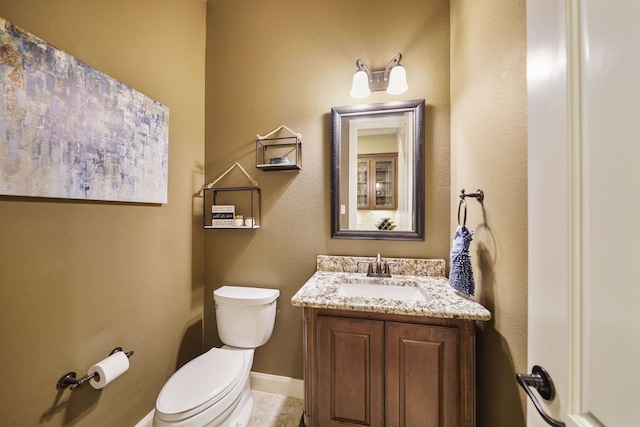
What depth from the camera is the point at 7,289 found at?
859mm

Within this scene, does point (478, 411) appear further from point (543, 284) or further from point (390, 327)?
point (543, 284)

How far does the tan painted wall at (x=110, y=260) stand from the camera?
896mm

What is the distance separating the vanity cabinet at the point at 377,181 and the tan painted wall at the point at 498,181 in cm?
42

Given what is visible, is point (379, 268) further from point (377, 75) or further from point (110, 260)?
point (110, 260)

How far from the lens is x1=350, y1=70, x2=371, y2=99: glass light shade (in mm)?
1493

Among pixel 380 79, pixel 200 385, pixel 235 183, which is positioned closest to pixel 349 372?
pixel 200 385

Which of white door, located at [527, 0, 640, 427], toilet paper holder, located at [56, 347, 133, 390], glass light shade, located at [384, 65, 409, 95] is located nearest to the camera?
white door, located at [527, 0, 640, 427]

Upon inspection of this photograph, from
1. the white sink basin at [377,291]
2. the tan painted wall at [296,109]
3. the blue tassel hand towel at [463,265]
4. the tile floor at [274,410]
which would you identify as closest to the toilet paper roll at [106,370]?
the tan painted wall at [296,109]

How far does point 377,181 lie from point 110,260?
1.57 meters

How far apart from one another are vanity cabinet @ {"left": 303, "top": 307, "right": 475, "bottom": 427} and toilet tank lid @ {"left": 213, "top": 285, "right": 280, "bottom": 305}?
48 cm

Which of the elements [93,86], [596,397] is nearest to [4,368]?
[93,86]

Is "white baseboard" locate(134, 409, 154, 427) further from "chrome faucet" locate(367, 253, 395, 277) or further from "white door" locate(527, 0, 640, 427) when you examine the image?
"white door" locate(527, 0, 640, 427)

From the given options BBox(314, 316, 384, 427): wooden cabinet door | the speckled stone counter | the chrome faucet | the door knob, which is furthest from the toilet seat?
the door knob

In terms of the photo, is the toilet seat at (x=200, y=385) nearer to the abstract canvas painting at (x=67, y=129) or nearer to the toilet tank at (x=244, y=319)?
the toilet tank at (x=244, y=319)
